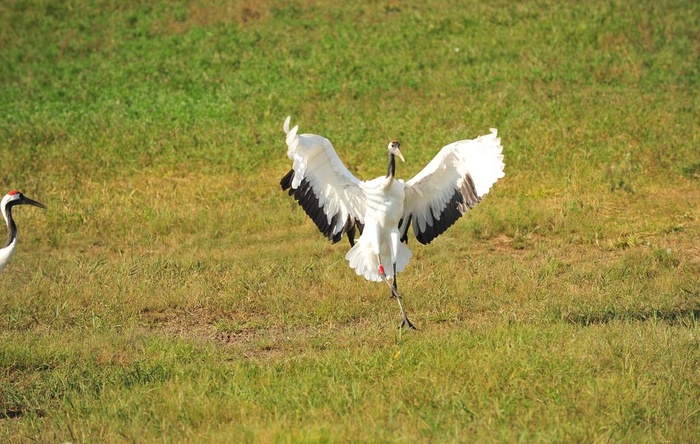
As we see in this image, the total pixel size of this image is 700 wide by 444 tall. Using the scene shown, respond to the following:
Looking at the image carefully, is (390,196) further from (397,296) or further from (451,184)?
(397,296)

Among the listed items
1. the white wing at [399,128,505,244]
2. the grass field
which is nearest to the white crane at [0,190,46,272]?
the grass field

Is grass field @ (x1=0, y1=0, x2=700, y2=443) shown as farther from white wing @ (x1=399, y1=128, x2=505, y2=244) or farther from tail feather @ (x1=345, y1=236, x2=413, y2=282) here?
white wing @ (x1=399, y1=128, x2=505, y2=244)

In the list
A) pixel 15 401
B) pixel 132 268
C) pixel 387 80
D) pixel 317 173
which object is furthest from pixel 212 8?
pixel 15 401

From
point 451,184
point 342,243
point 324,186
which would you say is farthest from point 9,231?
point 342,243

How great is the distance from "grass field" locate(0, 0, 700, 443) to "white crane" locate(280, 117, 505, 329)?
0.51m

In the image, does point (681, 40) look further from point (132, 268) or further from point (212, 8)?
point (132, 268)

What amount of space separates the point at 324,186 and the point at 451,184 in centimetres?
100

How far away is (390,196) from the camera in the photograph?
784 cm

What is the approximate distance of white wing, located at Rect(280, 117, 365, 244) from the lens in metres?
7.29

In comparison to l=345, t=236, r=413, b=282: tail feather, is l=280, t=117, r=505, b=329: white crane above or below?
above

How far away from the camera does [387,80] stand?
14.5 m

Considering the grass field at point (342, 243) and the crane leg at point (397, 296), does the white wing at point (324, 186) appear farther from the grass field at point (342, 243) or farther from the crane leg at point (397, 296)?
the grass field at point (342, 243)

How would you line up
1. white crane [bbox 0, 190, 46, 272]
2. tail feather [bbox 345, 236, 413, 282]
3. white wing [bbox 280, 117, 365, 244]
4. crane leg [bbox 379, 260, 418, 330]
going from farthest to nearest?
tail feather [bbox 345, 236, 413, 282] → crane leg [bbox 379, 260, 418, 330] → white wing [bbox 280, 117, 365, 244] → white crane [bbox 0, 190, 46, 272]

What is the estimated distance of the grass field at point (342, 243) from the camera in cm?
576
